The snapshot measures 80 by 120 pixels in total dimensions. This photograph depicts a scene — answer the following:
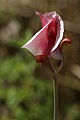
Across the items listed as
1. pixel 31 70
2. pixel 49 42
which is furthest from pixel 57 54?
pixel 31 70

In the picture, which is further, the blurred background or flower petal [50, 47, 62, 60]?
the blurred background

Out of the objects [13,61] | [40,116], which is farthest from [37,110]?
[13,61]

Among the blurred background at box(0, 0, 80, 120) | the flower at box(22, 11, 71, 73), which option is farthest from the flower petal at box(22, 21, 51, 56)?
the blurred background at box(0, 0, 80, 120)

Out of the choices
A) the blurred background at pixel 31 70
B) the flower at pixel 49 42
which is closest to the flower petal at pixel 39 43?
the flower at pixel 49 42

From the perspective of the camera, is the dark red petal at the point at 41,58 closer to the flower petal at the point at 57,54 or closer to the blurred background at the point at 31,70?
the flower petal at the point at 57,54

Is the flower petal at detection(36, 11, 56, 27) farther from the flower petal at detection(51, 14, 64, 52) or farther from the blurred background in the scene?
the blurred background

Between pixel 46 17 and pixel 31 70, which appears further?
pixel 31 70

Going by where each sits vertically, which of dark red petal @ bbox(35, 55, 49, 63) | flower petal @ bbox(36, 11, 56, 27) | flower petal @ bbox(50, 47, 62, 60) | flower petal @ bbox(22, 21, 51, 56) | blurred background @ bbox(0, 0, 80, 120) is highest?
flower petal @ bbox(36, 11, 56, 27)

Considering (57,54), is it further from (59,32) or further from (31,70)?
(31,70)
